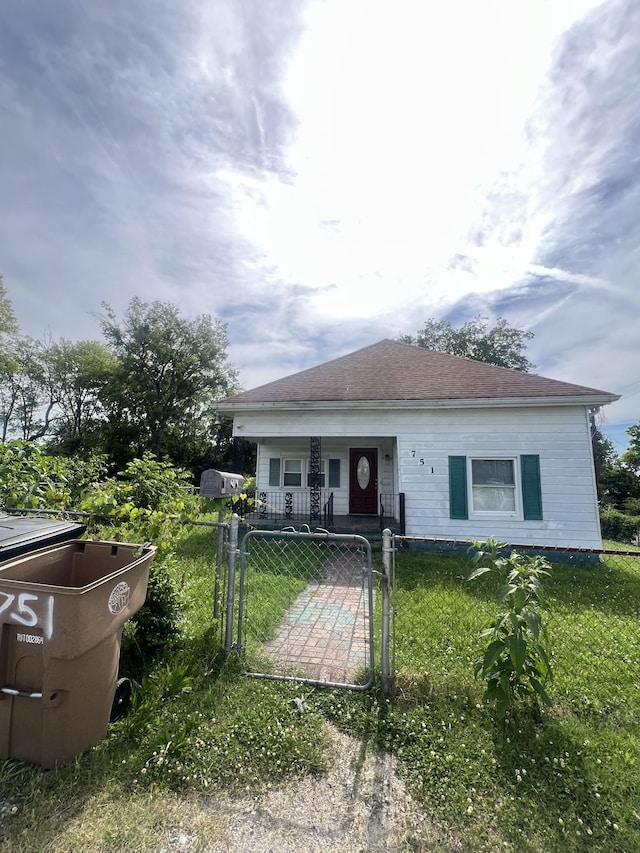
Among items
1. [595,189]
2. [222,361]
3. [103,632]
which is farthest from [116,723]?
[222,361]

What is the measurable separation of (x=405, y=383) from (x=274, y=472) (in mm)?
5065

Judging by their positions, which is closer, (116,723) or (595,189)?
(116,723)

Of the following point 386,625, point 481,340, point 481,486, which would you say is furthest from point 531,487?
point 481,340

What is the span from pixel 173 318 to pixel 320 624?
26.8m

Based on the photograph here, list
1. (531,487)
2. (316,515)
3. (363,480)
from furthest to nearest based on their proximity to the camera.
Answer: (363,480) < (316,515) < (531,487)

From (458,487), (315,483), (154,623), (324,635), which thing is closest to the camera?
(154,623)

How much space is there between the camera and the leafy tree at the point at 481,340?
26.9 m

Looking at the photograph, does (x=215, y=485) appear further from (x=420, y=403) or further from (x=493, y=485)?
(x=493, y=485)

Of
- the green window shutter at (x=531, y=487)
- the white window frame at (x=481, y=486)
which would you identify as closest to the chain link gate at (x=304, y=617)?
the white window frame at (x=481, y=486)

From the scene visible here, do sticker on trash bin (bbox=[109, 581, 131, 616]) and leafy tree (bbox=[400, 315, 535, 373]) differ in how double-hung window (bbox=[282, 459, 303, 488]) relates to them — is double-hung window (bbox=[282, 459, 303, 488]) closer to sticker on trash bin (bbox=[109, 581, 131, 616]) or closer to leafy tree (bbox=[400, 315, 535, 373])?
sticker on trash bin (bbox=[109, 581, 131, 616])

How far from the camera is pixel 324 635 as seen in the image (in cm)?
410

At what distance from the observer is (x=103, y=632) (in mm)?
2180

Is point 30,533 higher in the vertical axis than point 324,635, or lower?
higher

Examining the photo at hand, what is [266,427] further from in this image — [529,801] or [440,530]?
[529,801]
